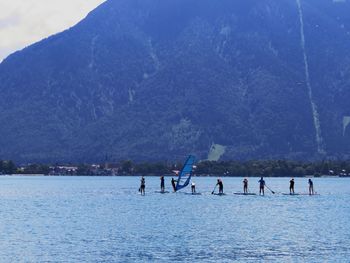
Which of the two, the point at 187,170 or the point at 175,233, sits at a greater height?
the point at 187,170

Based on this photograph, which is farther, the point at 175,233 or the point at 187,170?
the point at 187,170

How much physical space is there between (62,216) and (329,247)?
31.6 m

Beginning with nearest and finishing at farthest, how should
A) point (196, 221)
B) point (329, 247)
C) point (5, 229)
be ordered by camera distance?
point (329, 247) < point (5, 229) < point (196, 221)

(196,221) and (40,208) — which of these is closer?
(196,221)

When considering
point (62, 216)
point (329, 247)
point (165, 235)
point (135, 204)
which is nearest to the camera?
point (329, 247)

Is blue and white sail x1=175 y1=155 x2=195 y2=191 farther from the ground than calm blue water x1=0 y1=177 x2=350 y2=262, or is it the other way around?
blue and white sail x1=175 y1=155 x2=195 y2=191

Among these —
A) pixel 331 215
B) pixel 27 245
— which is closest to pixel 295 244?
pixel 27 245

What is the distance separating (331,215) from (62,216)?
79.8 ft

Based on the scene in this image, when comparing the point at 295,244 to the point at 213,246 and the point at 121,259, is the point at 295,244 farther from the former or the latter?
the point at 121,259

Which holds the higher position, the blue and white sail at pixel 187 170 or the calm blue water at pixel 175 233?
the blue and white sail at pixel 187 170

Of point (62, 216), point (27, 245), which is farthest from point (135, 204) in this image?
point (27, 245)

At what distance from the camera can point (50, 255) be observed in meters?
51.2

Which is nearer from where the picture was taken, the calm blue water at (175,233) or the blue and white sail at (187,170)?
the calm blue water at (175,233)

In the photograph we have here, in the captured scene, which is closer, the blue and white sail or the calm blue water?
the calm blue water
